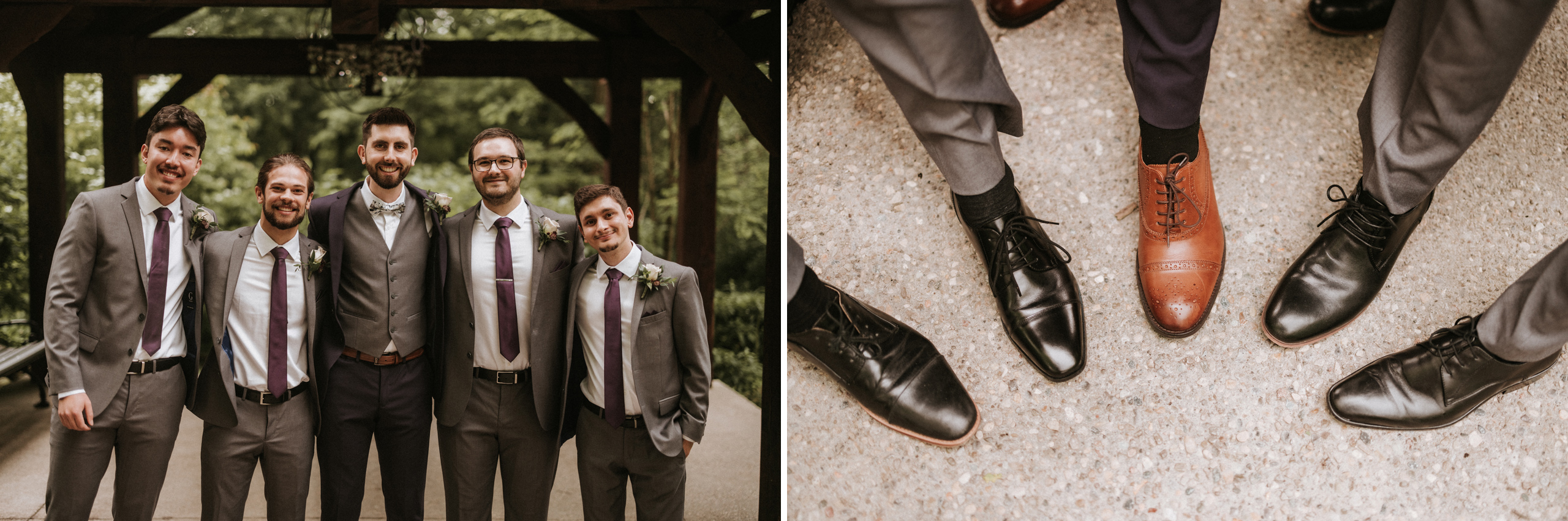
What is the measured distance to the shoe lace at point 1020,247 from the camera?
2259 mm

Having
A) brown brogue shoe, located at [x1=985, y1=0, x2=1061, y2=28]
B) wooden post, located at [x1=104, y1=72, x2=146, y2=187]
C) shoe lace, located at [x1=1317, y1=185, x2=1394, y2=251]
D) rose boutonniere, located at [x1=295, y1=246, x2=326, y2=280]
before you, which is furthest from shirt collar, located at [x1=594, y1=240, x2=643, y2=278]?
shoe lace, located at [x1=1317, y1=185, x2=1394, y2=251]

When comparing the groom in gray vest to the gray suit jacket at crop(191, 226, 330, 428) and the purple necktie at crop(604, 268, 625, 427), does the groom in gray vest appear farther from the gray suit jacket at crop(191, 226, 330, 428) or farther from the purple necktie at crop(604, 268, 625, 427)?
the purple necktie at crop(604, 268, 625, 427)

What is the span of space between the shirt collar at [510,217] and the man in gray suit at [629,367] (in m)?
0.17

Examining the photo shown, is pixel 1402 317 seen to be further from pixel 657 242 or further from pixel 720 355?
pixel 657 242

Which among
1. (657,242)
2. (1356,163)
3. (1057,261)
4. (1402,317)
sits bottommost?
(657,242)

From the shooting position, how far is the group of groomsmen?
6.47ft

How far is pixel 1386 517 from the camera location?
2.16 metres

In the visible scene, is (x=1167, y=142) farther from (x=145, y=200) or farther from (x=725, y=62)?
(x=145, y=200)

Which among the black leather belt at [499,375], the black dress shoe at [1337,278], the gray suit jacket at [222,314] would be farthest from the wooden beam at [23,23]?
the black dress shoe at [1337,278]

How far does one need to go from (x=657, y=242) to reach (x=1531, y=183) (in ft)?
22.8

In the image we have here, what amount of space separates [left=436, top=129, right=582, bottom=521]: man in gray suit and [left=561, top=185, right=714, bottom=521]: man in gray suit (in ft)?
0.25

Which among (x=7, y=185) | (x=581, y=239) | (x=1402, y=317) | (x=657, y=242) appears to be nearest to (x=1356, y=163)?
(x=1402, y=317)

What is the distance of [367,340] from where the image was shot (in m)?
2.09

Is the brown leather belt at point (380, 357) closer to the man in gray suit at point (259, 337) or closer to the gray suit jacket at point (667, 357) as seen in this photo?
the man in gray suit at point (259, 337)
